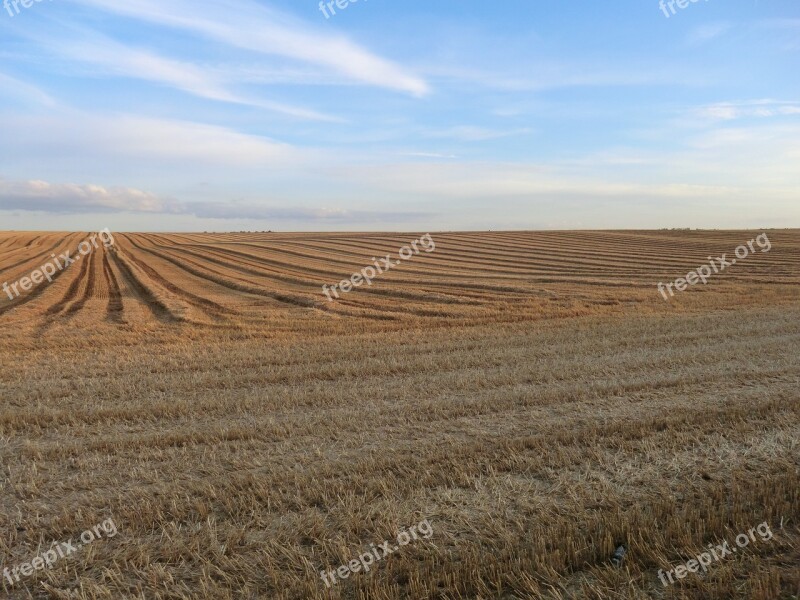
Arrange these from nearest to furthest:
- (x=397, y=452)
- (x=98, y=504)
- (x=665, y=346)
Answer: (x=98, y=504), (x=397, y=452), (x=665, y=346)

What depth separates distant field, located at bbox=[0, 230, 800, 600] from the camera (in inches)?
173

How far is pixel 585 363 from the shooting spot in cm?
1143

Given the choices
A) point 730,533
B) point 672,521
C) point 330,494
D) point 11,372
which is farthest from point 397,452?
point 11,372

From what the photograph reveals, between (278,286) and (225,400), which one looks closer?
(225,400)

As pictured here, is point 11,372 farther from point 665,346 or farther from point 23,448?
point 665,346

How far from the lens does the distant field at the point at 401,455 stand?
14.4ft

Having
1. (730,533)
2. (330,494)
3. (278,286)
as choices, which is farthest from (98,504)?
(278,286)

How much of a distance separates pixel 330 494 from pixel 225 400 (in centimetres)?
403

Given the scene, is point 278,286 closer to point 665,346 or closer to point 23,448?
point 665,346

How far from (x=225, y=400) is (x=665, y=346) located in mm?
10005

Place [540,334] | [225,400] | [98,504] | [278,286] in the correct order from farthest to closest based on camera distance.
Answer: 1. [278,286]
2. [540,334]
3. [225,400]
4. [98,504]

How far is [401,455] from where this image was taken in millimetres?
6586

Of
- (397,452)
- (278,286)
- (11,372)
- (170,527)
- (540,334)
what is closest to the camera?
(170,527)

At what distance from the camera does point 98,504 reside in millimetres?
5527
